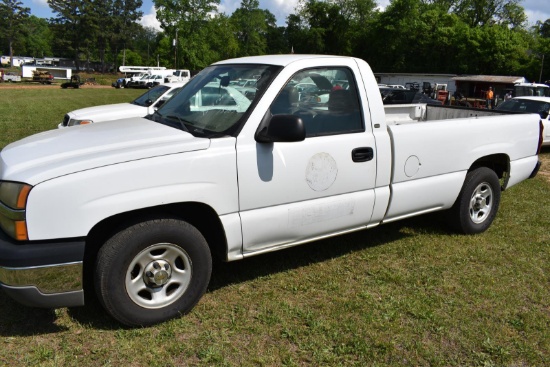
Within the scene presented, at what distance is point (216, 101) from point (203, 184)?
0.90 m

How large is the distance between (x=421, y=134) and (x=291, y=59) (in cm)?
141

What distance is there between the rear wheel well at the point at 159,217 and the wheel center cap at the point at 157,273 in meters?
0.32

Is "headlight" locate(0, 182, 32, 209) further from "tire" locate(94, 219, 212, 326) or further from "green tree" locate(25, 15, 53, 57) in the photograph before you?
"green tree" locate(25, 15, 53, 57)

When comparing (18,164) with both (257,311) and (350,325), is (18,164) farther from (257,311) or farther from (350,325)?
(350,325)

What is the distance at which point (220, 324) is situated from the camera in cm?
339

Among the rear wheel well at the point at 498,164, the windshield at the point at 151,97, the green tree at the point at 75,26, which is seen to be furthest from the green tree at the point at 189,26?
the rear wheel well at the point at 498,164

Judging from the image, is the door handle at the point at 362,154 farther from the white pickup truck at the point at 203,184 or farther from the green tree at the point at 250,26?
the green tree at the point at 250,26

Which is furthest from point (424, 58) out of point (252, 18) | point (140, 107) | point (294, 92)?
point (294, 92)

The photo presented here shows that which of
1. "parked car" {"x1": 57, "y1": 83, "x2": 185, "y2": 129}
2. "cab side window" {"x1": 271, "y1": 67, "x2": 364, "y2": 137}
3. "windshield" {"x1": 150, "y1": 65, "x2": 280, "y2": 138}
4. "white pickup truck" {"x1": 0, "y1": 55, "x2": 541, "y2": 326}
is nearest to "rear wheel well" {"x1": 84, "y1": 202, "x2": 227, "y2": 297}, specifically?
"white pickup truck" {"x1": 0, "y1": 55, "x2": 541, "y2": 326}

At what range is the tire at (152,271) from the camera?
3.02 metres

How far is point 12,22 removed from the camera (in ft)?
370

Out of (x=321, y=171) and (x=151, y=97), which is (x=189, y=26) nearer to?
(x=151, y=97)

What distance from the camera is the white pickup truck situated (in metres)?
2.85

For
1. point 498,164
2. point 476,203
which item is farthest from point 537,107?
point 476,203
